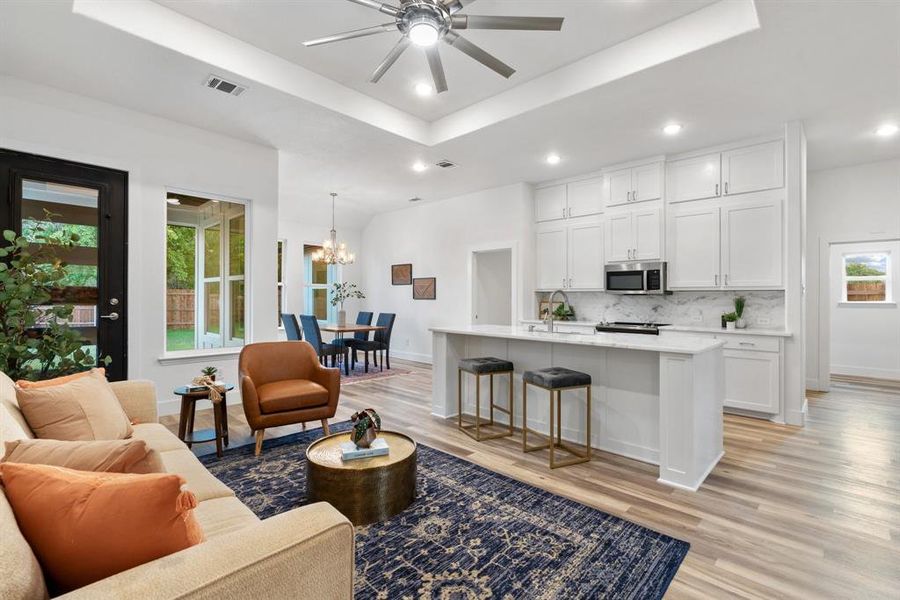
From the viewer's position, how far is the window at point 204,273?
4.57 m

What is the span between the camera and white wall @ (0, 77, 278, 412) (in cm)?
364

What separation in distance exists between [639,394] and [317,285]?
292 inches

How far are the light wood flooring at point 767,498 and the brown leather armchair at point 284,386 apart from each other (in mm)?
536

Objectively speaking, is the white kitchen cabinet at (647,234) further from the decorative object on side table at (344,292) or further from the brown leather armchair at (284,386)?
the decorative object on side table at (344,292)

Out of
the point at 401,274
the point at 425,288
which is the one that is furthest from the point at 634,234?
the point at 401,274

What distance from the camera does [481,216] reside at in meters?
7.04

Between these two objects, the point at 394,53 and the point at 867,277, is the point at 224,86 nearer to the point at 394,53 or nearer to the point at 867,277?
the point at 394,53

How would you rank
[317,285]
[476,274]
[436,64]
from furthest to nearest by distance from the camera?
[317,285]
[476,274]
[436,64]

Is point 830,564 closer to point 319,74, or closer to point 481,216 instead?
point 319,74

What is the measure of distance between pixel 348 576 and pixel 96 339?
412 cm

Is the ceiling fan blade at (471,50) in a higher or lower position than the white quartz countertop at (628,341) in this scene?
higher

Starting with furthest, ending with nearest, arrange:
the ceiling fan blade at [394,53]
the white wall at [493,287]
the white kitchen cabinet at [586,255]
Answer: the white wall at [493,287] < the white kitchen cabinet at [586,255] < the ceiling fan blade at [394,53]

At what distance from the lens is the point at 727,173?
4.76m

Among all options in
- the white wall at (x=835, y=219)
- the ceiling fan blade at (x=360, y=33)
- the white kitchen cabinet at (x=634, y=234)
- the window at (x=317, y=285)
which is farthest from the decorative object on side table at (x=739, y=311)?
the window at (x=317, y=285)
